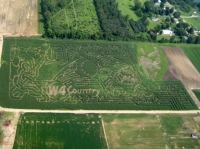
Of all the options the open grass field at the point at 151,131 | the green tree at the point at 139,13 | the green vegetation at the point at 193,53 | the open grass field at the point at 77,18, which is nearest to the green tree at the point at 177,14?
the green tree at the point at 139,13

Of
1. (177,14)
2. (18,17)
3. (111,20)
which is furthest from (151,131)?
(18,17)

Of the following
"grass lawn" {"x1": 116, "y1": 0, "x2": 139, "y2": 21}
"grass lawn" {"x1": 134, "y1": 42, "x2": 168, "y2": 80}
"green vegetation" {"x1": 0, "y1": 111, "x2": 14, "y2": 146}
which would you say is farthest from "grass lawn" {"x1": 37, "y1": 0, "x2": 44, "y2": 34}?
"green vegetation" {"x1": 0, "y1": 111, "x2": 14, "y2": 146}

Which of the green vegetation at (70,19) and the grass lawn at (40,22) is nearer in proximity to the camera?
the green vegetation at (70,19)

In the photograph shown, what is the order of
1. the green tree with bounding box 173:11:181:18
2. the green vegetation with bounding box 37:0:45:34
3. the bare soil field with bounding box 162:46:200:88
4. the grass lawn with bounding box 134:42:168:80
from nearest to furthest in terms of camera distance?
1. the bare soil field with bounding box 162:46:200:88
2. the grass lawn with bounding box 134:42:168:80
3. the green vegetation with bounding box 37:0:45:34
4. the green tree with bounding box 173:11:181:18

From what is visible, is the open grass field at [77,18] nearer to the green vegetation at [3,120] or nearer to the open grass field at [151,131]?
the green vegetation at [3,120]

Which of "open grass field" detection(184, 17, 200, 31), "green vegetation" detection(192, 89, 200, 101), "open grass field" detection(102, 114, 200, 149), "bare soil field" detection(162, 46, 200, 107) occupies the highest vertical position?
"open grass field" detection(184, 17, 200, 31)

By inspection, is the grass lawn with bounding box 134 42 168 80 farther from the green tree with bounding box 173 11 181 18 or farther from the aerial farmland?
the green tree with bounding box 173 11 181 18

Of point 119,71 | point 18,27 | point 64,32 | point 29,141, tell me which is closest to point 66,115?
point 29,141
